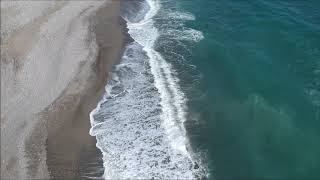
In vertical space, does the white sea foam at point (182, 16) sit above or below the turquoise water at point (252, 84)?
above

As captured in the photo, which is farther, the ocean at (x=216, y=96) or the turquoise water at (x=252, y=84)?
the turquoise water at (x=252, y=84)

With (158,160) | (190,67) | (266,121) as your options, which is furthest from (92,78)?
(266,121)

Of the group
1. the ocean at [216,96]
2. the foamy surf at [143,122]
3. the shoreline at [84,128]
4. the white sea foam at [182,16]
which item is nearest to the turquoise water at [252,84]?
the ocean at [216,96]

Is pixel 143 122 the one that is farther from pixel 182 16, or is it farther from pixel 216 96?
pixel 182 16

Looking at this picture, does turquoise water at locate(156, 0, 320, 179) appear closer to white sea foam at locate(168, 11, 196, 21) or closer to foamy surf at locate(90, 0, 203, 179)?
white sea foam at locate(168, 11, 196, 21)

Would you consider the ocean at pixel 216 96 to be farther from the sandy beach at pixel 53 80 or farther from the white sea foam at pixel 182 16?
the sandy beach at pixel 53 80

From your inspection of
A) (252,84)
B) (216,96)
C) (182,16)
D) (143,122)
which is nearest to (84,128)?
(143,122)

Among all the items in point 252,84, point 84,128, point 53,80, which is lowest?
point 84,128

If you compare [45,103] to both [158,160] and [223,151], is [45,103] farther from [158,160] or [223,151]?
[223,151]
